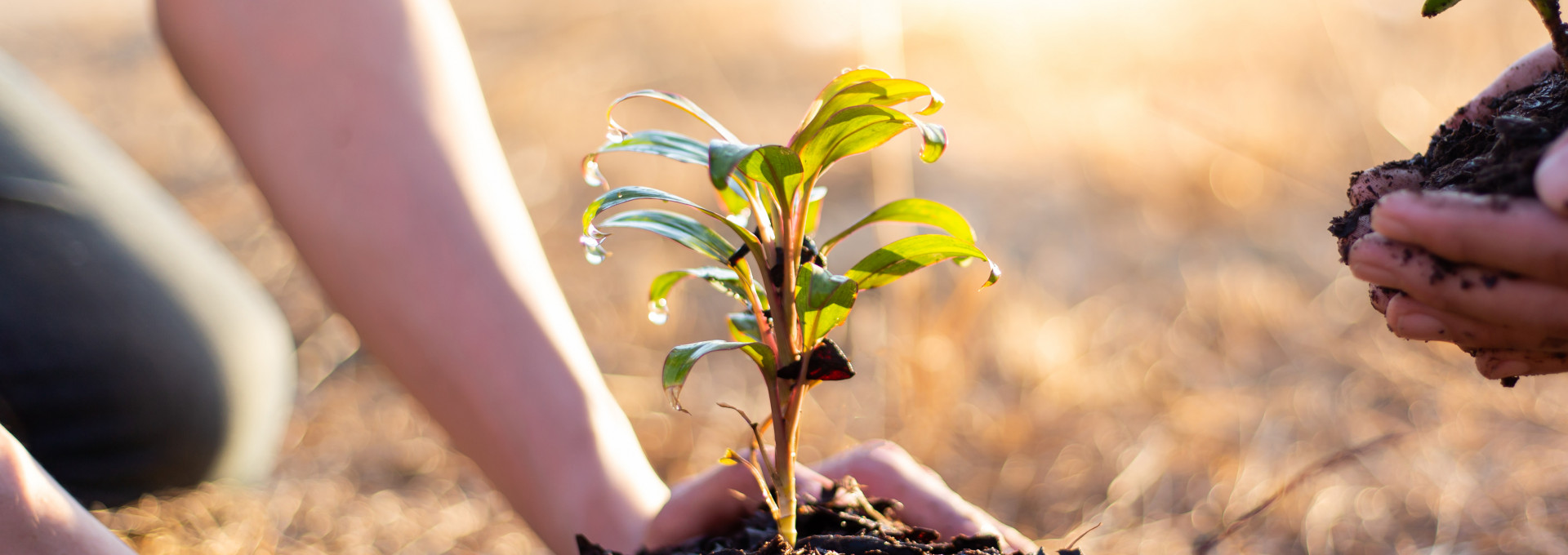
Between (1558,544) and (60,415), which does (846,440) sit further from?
(60,415)

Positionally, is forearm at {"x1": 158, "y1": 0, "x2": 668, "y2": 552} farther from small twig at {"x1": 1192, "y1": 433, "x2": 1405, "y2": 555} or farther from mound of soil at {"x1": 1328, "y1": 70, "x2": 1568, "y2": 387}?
mound of soil at {"x1": 1328, "y1": 70, "x2": 1568, "y2": 387}

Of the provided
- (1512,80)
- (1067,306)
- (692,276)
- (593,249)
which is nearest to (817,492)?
(692,276)

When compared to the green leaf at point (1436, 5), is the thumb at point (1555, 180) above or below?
below

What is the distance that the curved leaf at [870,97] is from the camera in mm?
626

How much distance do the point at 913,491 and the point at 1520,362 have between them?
557 mm

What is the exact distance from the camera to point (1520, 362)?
2.11 ft

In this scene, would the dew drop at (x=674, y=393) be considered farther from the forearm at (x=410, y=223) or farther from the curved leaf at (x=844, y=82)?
the forearm at (x=410, y=223)

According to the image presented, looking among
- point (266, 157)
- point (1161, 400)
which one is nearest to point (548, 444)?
point (266, 157)

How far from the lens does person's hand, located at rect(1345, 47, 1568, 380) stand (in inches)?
21.0

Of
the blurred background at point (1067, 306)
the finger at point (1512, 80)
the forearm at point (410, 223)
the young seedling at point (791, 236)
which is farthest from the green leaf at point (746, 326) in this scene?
the blurred background at point (1067, 306)

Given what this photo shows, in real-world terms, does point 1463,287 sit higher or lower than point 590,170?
lower

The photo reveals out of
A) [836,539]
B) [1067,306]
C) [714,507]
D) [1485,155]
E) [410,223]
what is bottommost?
[836,539]

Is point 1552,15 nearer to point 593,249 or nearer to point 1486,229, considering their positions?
point 1486,229

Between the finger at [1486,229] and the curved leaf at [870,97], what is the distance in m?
0.33
